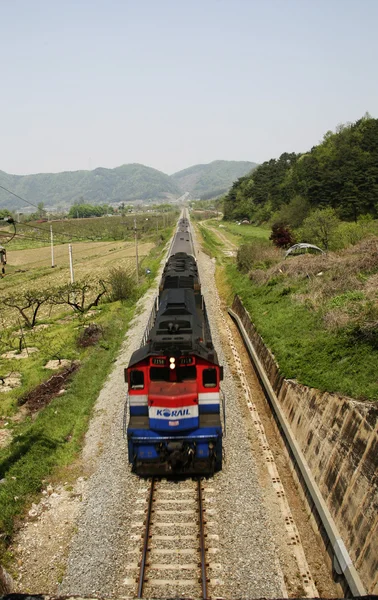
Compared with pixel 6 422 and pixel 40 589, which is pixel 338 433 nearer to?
pixel 40 589

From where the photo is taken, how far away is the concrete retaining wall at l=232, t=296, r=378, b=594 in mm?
8984

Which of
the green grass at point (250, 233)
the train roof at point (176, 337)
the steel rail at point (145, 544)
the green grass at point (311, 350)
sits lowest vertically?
the steel rail at point (145, 544)

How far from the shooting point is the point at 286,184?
297ft

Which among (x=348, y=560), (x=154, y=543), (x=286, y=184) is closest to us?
(x=348, y=560)

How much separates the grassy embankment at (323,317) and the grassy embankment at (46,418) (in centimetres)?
927

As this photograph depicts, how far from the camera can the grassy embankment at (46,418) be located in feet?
42.1

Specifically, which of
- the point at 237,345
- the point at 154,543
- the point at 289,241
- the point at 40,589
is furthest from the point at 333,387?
the point at 289,241

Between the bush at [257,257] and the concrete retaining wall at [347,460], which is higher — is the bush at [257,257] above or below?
above

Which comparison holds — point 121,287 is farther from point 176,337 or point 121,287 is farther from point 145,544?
point 145,544

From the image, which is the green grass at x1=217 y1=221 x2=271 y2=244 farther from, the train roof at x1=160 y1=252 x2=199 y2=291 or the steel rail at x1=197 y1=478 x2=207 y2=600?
the steel rail at x1=197 y1=478 x2=207 y2=600

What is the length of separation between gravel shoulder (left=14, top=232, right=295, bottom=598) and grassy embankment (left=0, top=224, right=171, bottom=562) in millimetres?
707

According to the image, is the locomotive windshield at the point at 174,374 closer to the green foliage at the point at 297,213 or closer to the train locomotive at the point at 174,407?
the train locomotive at the point at 174,407

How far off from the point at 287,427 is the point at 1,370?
1776 centimetres

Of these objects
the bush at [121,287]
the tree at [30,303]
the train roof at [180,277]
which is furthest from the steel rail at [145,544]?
the bush at [121,287]
